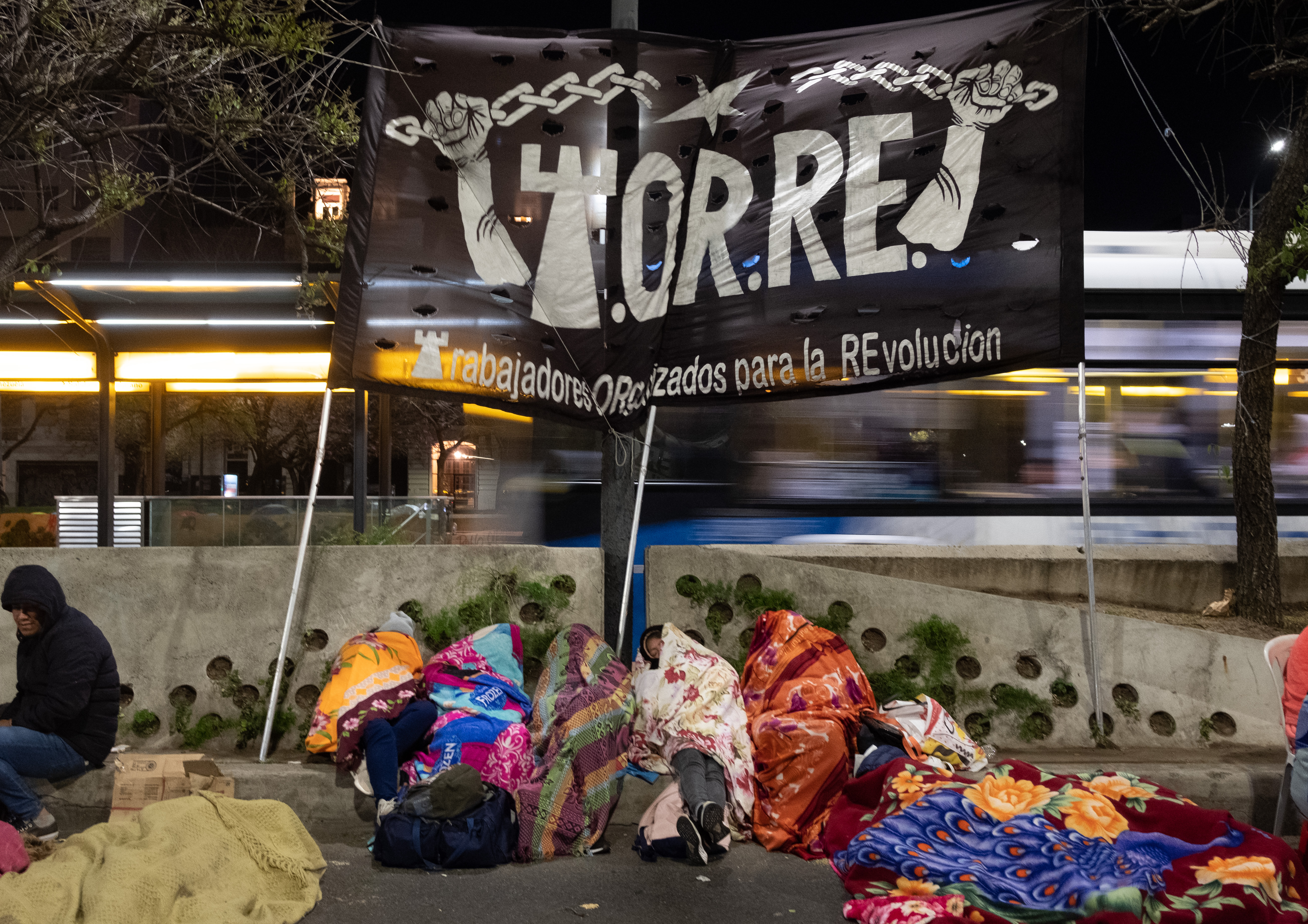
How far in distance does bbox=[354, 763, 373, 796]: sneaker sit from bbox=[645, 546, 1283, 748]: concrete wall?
2026 mm

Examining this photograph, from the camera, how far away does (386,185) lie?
18.4ft

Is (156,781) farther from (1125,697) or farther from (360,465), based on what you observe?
(360,465)

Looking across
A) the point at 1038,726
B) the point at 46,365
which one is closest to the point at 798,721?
the point at 1038,726

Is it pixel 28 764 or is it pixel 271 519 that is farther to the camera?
pixel 271 519

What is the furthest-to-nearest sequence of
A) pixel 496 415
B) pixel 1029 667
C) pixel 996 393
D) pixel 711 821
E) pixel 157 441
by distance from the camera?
pixel 157 441, pixel 496 415, pixel 996 393, pixel 1029 667, pixel 711 821

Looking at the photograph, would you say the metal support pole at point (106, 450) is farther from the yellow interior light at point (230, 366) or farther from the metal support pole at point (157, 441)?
the metal support pole at point (157, 441)

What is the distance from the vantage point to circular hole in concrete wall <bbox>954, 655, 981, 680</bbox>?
5.88 meters

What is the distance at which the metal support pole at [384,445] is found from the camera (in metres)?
12.6

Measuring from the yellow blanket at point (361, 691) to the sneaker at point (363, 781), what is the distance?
0.15 ft

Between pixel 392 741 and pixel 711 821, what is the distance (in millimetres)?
1565

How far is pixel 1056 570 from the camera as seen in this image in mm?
8430

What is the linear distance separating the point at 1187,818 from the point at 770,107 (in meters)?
4.44

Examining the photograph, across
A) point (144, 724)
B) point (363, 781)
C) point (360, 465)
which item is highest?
point (360, 465)

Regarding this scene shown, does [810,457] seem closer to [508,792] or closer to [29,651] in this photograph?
[508,792]
